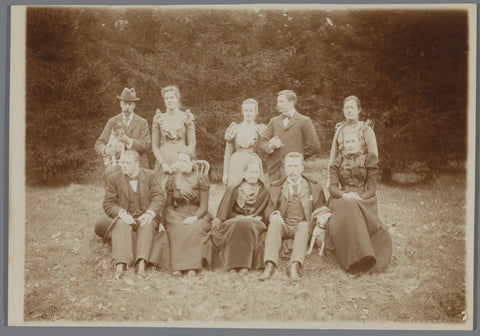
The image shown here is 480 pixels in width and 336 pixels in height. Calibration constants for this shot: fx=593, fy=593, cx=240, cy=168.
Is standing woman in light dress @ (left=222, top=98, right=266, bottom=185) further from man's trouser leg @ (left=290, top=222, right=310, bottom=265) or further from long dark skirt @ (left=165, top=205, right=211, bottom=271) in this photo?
man's trouser leg @ (left=290, top=222, right=310, bottom=265)

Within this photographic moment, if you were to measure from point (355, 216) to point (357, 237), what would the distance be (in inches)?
9.6

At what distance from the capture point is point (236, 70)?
289 inches

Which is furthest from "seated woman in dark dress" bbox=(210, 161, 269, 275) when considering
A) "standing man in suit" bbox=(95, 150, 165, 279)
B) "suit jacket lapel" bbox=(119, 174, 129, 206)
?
"suit jacket lapel" bbox=(119, 174, 129, 206)

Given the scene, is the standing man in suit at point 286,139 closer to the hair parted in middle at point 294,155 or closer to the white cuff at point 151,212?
the hair parted in middle at point 294,155

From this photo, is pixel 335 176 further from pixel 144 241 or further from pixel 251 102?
pixel 144 241

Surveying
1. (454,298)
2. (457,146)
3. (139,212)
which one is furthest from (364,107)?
(139,212)

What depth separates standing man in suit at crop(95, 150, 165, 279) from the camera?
6656 millimetres

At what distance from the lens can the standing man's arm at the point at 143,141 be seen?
7.12m

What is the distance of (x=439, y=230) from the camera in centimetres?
708

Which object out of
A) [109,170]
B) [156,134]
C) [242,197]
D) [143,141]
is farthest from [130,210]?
[242,197]

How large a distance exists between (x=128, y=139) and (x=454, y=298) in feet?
14.0

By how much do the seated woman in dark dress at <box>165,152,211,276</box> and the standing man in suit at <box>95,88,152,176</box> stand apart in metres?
0.48

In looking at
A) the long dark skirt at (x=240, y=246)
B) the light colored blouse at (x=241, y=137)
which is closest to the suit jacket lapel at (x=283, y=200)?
the long dark skirt at (x=240, y=246)

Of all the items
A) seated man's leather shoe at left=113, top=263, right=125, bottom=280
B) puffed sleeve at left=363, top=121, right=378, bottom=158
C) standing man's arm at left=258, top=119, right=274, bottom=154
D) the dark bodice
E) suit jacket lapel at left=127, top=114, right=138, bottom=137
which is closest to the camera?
seated man's leather shoe at left=113, top=263, right=125, bottom=280
